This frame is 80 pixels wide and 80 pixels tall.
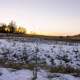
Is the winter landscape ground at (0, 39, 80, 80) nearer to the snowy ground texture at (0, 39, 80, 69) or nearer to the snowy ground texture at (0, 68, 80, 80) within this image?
the snowy ground texture at (0, 39, 80, 69)

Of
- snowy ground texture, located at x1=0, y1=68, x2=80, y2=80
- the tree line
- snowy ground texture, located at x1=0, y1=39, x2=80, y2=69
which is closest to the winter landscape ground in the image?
snowy ground texture, located at x1=0, y1=39, x2=80, y2=69

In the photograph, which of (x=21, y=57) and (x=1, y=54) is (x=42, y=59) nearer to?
(x=21, y=57)

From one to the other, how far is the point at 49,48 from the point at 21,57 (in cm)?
375

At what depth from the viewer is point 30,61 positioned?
18469 millimetres

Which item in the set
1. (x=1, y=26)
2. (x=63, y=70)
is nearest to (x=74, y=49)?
(x=63, y=70)

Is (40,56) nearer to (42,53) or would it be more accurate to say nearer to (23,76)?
(42,53)

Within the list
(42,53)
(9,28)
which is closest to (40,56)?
(42,53)

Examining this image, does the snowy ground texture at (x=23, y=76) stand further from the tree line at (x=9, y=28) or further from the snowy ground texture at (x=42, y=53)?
the tree line at (x=9, y=28)

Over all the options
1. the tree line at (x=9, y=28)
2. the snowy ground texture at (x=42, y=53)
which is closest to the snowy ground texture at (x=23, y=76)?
the snowy ground texture at (x=42, y=53)

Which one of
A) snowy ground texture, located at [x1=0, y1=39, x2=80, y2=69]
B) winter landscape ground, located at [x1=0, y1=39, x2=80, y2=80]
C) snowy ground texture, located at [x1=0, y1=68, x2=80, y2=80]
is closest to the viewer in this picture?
snowy ground texture, located at [x1=0, y1=68, x2=80, y2=80]

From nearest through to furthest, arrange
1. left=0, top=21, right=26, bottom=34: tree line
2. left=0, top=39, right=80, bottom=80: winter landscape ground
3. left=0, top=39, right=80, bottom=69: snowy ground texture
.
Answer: left=0, top=39, right=80, bottom=80: winter landscape ground → left=0, top=39, right=80, bottom=69: snowy ground texture → left=0, top=21, right=26, bottom=34: tree line

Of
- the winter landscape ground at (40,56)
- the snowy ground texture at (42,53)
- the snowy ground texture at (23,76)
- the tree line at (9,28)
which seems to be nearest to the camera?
the snowy ground texture at (23,76)

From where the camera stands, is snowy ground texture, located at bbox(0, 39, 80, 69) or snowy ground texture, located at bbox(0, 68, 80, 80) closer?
snowy ground texture, located at bbox(0, 68, 80, 80)

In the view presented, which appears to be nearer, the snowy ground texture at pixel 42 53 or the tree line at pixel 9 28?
the snowy ground texture at pixel 42 53
